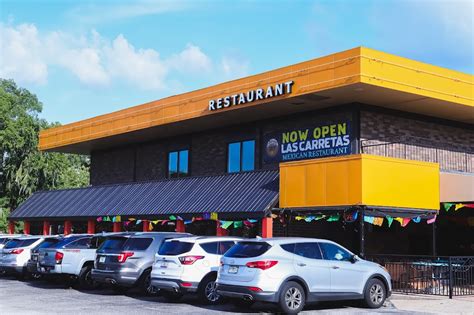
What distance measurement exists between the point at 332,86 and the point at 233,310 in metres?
9.06

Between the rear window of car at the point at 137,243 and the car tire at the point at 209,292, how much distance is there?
2.56 metres

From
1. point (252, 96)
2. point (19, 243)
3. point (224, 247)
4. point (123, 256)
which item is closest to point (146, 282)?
point (123, 256)

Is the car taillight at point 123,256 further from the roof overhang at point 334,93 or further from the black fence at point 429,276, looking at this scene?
the roof overhang at point 334,93

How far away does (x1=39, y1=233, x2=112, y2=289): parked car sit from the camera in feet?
63.5

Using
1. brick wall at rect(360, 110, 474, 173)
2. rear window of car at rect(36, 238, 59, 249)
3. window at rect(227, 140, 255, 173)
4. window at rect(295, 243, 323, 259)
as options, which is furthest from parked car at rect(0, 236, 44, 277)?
brick wall at rect(360, 110, 474, 173)

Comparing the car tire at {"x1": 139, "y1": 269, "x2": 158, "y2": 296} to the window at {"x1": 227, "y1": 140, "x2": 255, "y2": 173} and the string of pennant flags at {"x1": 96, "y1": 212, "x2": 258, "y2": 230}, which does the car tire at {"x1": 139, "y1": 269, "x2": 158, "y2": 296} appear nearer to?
the string of pennant flags at {"x1": 96, "y1": 212, "x2": 258, "y2": 230}

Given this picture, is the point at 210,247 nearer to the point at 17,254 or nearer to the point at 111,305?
the point at 111,305

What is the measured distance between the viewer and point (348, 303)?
16.1m

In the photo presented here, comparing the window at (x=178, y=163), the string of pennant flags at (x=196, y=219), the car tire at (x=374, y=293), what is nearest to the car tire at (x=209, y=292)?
the car tire at (x=374, y=293)

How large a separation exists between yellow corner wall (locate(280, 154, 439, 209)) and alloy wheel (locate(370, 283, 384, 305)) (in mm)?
3575

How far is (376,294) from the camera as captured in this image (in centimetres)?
1541

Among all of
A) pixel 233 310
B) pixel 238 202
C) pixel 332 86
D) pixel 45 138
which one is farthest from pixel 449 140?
pixel 45 138

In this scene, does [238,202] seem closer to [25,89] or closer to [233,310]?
[233,310]

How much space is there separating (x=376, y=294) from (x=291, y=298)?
8.86 feet
